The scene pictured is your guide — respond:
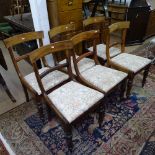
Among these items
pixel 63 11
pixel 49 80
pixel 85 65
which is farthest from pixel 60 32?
pixel 49 80

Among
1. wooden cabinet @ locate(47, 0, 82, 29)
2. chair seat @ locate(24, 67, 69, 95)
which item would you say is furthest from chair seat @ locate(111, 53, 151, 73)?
wooden cabinet @ locate(47, 0, 82, 29)

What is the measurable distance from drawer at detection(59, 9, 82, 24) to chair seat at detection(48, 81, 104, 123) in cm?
100

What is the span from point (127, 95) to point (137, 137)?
0.55 m

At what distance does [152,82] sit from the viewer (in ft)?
7.51

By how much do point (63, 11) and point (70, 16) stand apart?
0.13 meters

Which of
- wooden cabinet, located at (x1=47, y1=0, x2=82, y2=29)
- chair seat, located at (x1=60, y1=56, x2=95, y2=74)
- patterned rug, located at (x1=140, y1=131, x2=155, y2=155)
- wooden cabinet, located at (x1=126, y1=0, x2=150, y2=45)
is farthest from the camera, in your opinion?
wooden cabinet, located at (x1=126, y1=0, x2=150, y2=45)

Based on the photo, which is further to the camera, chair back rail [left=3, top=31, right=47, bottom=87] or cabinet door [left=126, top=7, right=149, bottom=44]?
cabinet door [left=126, top=7, right=149, bottom=44]

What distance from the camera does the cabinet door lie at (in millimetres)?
3250

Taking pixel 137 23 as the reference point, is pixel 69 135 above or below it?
below

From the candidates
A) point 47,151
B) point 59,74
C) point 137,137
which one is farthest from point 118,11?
point 47,151

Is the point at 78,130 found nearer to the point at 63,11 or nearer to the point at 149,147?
the point at 149,147

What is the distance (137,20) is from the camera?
3.33 meters

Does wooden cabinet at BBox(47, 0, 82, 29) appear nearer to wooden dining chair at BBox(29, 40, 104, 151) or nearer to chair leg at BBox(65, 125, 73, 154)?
wooden dining chair at BBox(29, 40, 104, 151)

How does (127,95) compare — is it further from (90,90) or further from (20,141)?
(20,141)
